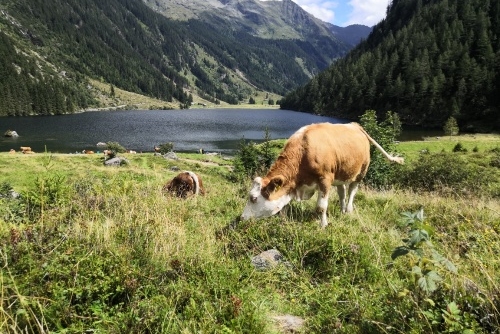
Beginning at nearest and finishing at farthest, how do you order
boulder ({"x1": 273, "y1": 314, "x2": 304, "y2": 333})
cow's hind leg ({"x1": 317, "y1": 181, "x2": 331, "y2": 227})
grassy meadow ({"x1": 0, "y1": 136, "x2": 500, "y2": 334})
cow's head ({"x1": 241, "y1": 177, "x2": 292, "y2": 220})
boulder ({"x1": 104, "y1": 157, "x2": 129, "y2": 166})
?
grassy meadow ({"x1": 0, "y1": 136, "x2": 500, "y2": 334}) < boulder ({"x1": 273, "y1": 314, "x2": 304, "y2": 333}) < cow's head ({"x1": 241, "y1": 177, "x2": 292, "y2": 220}) < cow's hind leg ({"x1": 317, "y1": 181, "x2": 331, "y2": 227}) < boulder ({"x1": 104, "y1": 157, "x2": 129, "y2": 166})

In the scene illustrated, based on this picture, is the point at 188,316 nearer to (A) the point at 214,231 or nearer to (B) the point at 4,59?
(A) the point at 214,231

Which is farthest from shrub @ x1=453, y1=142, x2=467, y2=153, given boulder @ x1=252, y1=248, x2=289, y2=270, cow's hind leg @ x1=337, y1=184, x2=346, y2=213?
boulder @ x1=252, y1=248, x2=289, y2=270

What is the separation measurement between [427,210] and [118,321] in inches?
305

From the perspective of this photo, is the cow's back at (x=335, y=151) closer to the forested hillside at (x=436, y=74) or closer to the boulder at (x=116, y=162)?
the boulder at (x=116, y=162)

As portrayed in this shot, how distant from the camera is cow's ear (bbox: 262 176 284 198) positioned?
22.5ft

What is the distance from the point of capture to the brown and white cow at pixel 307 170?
6.89 metres

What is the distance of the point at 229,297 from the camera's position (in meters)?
4.12

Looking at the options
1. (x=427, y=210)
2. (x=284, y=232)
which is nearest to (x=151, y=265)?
(x=284, y=232)

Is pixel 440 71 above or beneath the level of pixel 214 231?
above

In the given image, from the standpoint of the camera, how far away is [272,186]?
6.91 m

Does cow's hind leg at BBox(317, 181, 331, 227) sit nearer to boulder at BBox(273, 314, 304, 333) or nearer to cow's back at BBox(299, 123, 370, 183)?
cow's back at BBox(299, 123, 370, 183)

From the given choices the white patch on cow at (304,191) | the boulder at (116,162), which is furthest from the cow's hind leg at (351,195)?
the boulder at (116,162)

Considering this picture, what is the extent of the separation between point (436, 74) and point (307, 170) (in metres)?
136

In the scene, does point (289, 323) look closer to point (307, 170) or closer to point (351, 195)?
point (307, 170)
